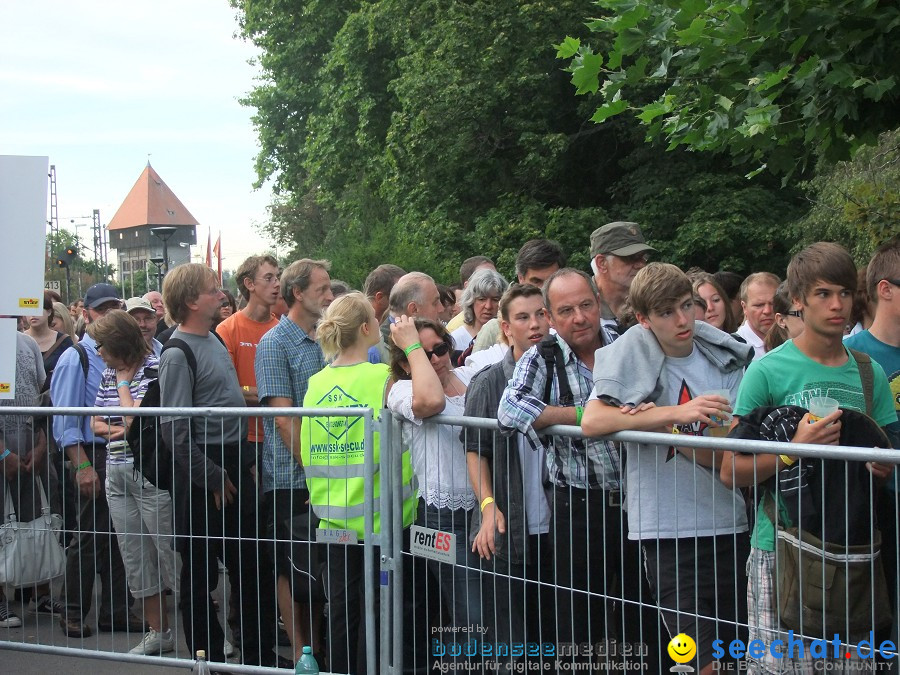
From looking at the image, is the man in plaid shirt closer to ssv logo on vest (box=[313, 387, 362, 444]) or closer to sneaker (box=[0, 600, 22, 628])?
ssv logo on vest (box=[313, 387, 362, 444])

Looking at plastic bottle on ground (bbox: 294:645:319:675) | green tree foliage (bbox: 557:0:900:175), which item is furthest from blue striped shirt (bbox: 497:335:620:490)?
green tree foliage (bbox: 557:0:900:175)

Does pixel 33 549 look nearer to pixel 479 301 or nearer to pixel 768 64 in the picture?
pixel 479 301

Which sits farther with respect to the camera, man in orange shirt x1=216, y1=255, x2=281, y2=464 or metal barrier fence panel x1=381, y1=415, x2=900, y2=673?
man in orange shirt x1=216, y1=255, x2=281, y2=464

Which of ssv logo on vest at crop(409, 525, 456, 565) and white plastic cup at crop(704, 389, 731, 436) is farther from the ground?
white plastic cup at crop(704, 389, 731, 436)

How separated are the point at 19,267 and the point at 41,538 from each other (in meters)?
1.48

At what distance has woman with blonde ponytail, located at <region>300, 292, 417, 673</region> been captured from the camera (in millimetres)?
4820

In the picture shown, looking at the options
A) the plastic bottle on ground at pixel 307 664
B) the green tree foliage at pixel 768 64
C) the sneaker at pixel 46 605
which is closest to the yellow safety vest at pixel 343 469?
the plastic bottle on ground at pixel 307 664

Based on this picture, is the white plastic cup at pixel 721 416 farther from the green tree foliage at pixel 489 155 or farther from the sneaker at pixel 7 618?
the green tree foliage at pixel 489 155

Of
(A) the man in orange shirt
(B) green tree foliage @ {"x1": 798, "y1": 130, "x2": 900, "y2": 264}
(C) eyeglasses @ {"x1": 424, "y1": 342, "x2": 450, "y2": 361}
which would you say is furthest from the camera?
(B) green tree foliage @ {"x1": 798, "y1": 130, "x2": 900, "y2": 264}

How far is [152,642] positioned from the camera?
545cm

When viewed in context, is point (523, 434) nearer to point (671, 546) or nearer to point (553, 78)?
point (671, 546)

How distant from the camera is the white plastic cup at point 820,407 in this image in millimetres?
3508

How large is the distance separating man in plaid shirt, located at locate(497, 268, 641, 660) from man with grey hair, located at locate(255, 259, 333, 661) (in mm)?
1301

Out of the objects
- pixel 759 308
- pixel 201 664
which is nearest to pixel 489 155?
pixel 759 308
